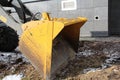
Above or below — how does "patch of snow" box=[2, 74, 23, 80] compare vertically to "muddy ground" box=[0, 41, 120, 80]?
below

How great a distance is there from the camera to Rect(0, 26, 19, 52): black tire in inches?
337

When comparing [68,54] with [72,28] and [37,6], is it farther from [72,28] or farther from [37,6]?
[37,6]

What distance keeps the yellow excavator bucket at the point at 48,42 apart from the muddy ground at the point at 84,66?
24cm

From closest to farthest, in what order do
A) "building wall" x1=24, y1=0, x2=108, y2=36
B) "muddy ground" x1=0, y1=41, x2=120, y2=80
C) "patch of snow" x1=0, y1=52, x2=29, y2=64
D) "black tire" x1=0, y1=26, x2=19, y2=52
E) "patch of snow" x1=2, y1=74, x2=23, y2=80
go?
"muddy ground" x1=0, y1=41, x2=120, y2=80 < "patch of snow" x1=2, y1=74, x2=23, y2=80 < "patch of snow" x1=0, y1=52, x2=29, y2=64 < "black tire" x1=0, y1=26, x2=19, y2=52 < "building wall" x1=24, y1=0, x2=108, y2=36

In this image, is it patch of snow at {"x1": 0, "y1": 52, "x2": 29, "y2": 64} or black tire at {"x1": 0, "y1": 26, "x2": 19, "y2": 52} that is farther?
black tire at {"x1": 0, "y1": 26, "x2": 19, "y2": 52}

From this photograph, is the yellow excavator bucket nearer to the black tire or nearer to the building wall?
the black tire

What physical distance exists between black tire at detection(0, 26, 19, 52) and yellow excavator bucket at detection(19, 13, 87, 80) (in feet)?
8.73

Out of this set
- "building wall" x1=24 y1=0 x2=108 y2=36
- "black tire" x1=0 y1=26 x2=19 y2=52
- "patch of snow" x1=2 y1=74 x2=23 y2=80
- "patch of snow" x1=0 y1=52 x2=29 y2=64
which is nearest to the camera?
"patch of snow" x1=2 y1=74 x2=23 y2=80

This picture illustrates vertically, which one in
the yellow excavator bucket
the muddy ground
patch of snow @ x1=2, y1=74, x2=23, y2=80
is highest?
the yellow excavator bucket

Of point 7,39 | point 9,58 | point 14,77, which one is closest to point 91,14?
point 7,39

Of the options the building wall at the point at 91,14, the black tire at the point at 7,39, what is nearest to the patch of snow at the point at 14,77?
the black tire at the point at 7,39

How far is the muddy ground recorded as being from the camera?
565 cm

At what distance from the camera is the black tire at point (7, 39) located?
8570 mm

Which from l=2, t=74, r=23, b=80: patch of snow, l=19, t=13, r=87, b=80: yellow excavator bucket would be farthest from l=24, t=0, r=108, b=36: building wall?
l=2, t=74, r=23, b=80: patch of snow
